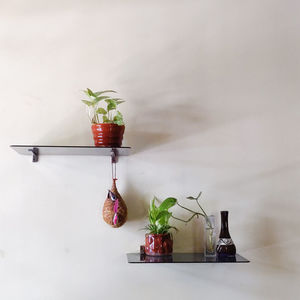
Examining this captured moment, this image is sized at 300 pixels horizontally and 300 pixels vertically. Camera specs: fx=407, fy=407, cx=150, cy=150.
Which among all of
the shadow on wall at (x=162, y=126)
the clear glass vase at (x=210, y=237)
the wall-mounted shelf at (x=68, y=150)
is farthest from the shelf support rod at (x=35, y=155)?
the clear glass vase at (x=210, y=237)

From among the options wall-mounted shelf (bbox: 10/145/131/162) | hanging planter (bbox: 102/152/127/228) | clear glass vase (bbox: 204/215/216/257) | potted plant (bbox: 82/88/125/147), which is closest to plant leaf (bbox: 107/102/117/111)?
potted plant (bbox: 82/88/125/147)

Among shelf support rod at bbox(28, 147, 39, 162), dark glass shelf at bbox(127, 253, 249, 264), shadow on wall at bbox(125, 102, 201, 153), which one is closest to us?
dark glass shelf at bbox(127, 253, 249, 264)

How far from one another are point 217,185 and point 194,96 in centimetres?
41

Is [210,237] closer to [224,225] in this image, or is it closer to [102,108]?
[224,225]

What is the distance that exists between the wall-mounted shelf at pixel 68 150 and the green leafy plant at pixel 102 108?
11 cm

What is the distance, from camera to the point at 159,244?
5.24 ft

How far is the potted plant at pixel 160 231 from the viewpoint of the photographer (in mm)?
1602

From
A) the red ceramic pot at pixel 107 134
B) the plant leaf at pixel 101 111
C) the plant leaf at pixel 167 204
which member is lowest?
the plant leaf at pixel 167 204

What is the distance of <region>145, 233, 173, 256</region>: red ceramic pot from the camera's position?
1.60 m

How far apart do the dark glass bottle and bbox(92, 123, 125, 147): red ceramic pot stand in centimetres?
52

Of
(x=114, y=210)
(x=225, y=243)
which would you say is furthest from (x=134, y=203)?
(x=225, y=243)

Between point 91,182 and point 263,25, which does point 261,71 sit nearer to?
point 263,25

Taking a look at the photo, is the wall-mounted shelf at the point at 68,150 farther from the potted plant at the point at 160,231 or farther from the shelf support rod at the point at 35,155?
the potted plant at the point at 160,231

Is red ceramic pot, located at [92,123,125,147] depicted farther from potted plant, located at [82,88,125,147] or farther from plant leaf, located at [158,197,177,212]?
plant leaf, located at [158,197,177,212]
